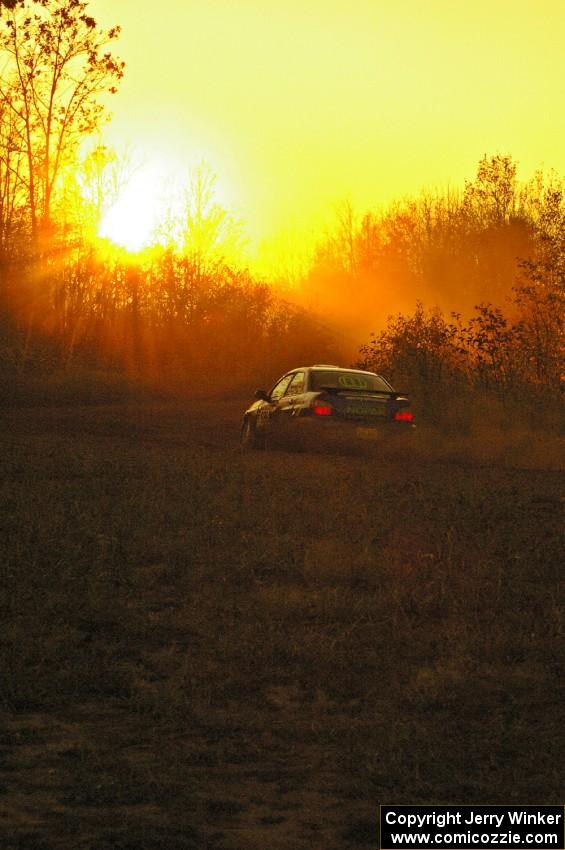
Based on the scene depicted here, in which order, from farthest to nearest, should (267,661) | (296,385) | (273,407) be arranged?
(273,407), (296,385), (267,661)

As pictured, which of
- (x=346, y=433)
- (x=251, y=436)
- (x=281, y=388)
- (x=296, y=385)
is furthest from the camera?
(x=251, y=436)

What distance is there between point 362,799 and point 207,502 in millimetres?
8058

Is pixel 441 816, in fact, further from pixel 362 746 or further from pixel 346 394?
pixel 346 394

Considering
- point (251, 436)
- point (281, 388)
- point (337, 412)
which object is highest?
point (281, 388)

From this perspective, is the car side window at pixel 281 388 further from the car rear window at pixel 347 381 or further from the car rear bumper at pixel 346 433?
the car rear bumper at pixel 346 433

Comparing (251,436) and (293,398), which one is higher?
(293,398)

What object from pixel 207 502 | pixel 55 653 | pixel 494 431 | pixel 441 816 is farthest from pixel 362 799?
pixel 494 431

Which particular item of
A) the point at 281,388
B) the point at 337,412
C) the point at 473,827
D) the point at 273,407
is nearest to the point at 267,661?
the point at 473,827

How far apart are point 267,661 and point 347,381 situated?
502 inches

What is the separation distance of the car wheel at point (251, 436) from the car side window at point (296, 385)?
3.60 feet

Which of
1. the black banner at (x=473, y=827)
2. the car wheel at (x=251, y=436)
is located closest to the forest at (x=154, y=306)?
the car wheel at (x=251, y=436)

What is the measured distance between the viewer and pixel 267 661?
699 centimetres

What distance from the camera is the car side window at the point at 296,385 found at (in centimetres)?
1938

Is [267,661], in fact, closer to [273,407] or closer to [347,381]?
[347,381]
